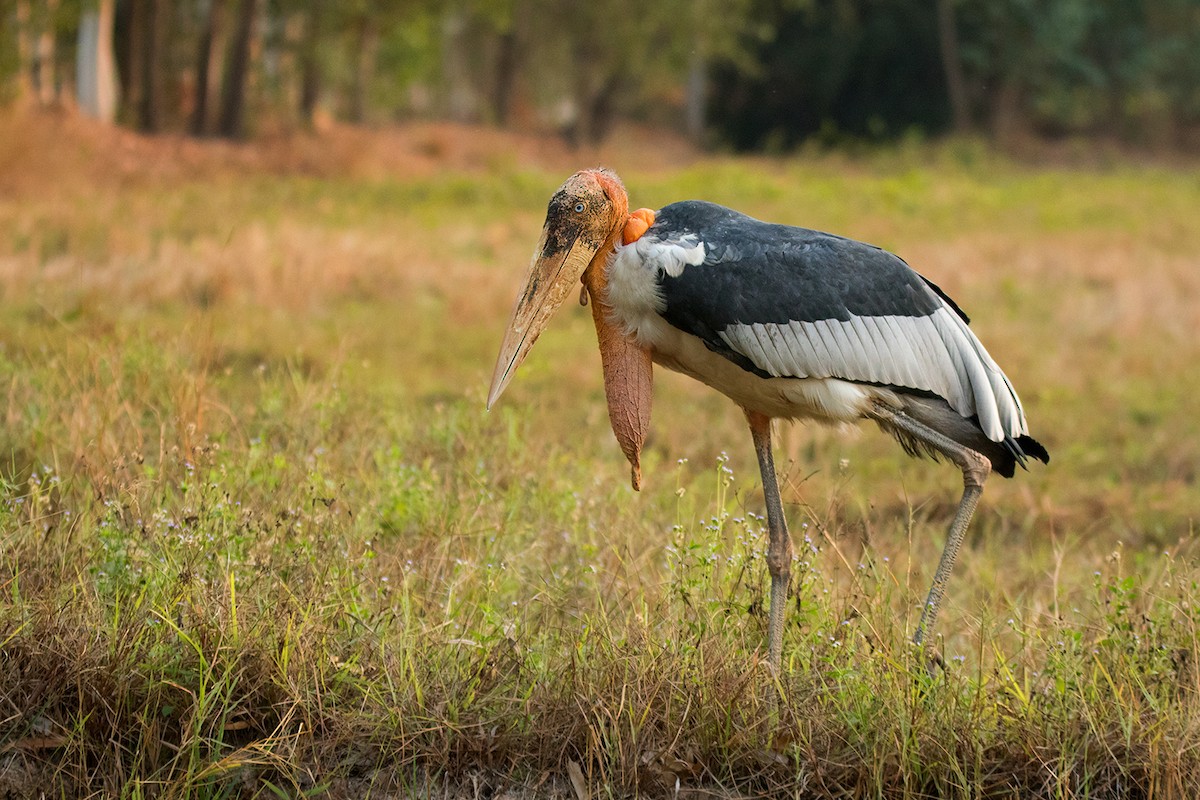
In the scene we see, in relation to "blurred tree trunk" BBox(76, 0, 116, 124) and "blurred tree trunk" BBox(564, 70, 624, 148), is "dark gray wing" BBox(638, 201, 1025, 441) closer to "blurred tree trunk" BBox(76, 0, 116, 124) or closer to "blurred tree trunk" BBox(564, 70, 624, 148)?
"blurred tree trunk" BBox(76, 0, 116, 124)

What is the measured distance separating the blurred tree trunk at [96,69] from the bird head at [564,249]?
60.9 feet

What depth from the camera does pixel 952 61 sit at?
30.3 meters

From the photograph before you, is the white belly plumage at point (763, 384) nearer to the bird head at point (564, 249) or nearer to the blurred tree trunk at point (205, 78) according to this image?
the bird head at point (564, 249)

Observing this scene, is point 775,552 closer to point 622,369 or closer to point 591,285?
point 622,369

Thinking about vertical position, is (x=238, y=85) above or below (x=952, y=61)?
below

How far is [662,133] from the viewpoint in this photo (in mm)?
38156

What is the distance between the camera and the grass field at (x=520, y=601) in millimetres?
3141

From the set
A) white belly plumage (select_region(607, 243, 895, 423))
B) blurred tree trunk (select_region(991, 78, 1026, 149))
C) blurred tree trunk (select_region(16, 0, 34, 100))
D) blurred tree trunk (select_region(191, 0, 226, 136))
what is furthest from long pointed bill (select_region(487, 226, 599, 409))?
blurred tree trunk (select_region(991, 78, 1026, 149))

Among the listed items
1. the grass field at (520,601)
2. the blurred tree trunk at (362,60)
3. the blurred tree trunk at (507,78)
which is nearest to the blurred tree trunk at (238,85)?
the blurred tree trunk at (362,60)

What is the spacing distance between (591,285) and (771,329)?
0.51 meters

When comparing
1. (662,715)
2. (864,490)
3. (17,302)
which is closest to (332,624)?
(662,715)

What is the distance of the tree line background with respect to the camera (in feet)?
86.1

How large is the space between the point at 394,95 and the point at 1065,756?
37321 mm

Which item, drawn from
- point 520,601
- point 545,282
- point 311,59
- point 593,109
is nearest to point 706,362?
point 545,282
